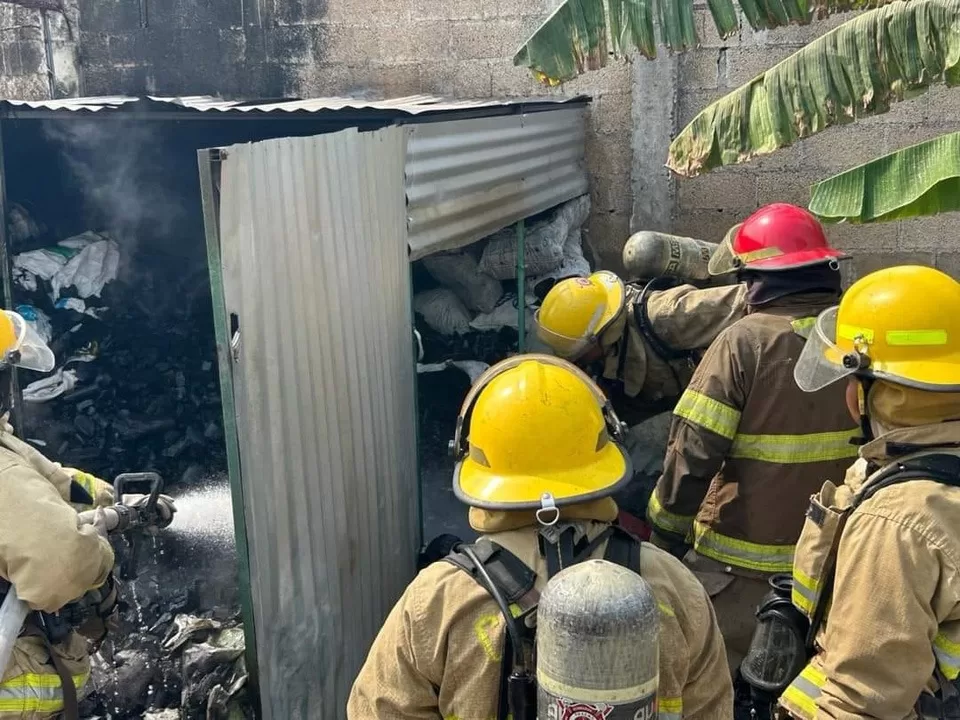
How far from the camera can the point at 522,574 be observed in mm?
1796

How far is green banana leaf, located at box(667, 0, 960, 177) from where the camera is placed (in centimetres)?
317

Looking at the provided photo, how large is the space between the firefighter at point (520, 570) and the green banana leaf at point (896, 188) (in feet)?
5.51

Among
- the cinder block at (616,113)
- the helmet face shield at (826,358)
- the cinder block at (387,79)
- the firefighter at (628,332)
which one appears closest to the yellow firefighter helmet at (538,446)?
the helmet face shield at (826,358)

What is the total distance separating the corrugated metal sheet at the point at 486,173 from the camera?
4.06 meters

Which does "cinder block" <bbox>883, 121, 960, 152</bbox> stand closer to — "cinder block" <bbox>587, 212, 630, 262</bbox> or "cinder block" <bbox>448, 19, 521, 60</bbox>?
"cinder block" <bbox>587, 212, 630, 262</bbox>

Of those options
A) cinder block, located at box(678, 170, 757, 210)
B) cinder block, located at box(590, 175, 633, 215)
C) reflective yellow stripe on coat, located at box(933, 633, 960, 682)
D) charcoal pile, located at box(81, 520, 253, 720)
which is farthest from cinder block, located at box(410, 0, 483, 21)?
reflective yellow stripe on coat, located at box(933, 633, 960, 682)

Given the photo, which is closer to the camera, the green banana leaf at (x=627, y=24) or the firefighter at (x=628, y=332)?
the green banana leaf at (x=627, y=24)

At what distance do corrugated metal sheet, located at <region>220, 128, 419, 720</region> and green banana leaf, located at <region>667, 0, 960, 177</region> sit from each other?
133cm

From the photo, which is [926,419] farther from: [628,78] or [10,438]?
[628,78]

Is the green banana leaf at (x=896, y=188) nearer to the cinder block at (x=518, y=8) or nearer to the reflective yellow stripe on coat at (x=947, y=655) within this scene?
the reflective yellow stripe on coat at (x=947, y=655)

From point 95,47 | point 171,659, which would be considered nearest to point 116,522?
point 171,659

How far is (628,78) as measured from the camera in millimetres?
6336

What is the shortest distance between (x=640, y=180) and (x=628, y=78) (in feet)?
2.24

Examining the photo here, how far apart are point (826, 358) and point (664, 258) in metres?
2.80
